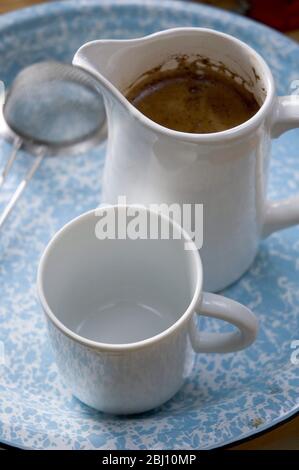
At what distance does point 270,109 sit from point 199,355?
23cm

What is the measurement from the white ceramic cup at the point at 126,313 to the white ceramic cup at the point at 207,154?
34 millimetres

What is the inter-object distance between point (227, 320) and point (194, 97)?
220mm

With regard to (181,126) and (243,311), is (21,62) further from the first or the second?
(243,311)

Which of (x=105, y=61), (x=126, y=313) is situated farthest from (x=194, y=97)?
(x=126, y=313)

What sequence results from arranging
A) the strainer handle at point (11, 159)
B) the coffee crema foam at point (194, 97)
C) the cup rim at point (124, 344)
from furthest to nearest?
the strainer handle at point (11, 159)
the coffee crema foam at point (194, 97)
the cup rim at point (124, 344)

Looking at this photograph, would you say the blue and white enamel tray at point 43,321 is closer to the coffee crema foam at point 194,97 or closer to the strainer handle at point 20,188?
the strainer handle at point 20,188

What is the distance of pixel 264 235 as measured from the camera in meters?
0.72

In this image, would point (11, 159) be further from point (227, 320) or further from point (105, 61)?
point (227, 320)

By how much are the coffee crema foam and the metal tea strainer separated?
0.48 ft

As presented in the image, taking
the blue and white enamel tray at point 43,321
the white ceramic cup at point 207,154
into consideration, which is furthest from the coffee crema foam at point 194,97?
the blue and white enamel tray at point 43,321

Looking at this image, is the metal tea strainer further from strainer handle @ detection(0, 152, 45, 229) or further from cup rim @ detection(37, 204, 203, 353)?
cup rim @ detection(37, 204, 203, 353)

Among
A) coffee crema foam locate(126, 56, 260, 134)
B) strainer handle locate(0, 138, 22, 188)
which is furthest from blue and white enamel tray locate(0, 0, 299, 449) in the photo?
coffee crema foam locate(126, 56, 260, 134)

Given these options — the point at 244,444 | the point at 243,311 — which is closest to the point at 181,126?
the point at 243,311

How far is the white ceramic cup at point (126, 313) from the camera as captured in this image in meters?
0.56
